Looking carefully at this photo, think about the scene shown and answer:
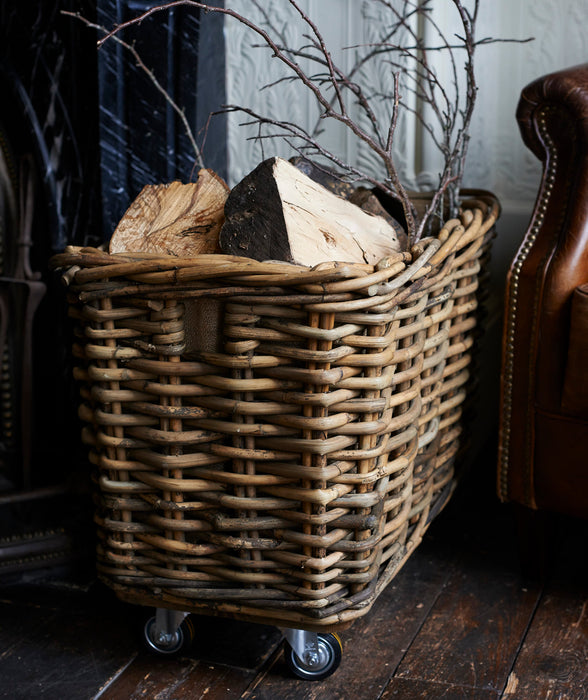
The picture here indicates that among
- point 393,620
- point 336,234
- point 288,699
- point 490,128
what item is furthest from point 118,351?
point 490,128

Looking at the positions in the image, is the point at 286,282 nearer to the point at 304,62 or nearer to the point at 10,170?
the point at 10,170

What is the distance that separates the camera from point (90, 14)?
4.13ft

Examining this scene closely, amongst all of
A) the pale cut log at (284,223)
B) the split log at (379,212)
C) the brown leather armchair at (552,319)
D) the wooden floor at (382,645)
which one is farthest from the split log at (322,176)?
the wooden floor at (382,645)

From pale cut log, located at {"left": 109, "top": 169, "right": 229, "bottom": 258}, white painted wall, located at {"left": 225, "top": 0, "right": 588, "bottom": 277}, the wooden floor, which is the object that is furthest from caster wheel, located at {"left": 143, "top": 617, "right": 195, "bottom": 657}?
white painted wall, located at {"left": 225, "top": 0, "right": 588, "bottom": 277}

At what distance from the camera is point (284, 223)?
92 cm

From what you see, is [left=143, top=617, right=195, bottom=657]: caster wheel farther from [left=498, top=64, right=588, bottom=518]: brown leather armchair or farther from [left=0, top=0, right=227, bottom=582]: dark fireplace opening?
[left=498, top=64, right=588, bottom=518]: brown leather armchair

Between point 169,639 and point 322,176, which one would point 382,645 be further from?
point 322,176

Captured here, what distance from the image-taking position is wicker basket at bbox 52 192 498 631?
33.6 inches

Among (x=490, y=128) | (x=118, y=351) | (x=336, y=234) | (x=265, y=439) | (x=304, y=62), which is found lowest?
(x=265, y=439)

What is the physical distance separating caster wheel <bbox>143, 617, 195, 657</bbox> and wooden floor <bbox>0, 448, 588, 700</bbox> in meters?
0.02

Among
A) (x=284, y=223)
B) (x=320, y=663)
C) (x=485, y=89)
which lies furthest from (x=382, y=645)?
(x=485, y=89)

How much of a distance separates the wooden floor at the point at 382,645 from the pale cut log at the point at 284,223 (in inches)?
22.2

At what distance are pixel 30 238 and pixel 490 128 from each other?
3.35 feet

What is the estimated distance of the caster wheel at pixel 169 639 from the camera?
107cm
